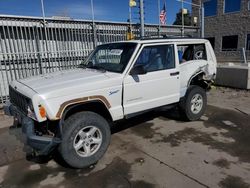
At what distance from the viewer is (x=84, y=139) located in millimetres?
3650

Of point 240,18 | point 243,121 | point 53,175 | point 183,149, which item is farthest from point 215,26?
point 53,175

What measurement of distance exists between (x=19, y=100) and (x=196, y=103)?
402 centimetres

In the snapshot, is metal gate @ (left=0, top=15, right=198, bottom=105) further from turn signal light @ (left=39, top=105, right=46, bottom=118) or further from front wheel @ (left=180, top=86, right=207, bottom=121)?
front wheel @ (left=180, top=86, right=207, bottom=121)

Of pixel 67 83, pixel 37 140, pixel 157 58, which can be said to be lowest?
pixel 37 140

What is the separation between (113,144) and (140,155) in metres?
0.72

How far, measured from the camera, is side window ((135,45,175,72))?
4.39 metres

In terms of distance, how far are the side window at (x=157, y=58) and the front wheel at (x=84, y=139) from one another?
1347 mm

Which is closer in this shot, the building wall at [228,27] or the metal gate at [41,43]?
the metal gate at [41,43]

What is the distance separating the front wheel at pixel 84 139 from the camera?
11.2ft

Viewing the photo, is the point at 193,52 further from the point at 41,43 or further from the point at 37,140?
the point at 41,43

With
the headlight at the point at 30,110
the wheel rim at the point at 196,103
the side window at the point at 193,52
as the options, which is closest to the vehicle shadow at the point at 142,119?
the wheel rim at the point at 196,103

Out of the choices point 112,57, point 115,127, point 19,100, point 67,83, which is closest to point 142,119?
point 115,127

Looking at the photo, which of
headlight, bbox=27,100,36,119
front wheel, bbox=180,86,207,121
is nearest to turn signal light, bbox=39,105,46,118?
headlight, bbox=27,100,36,119

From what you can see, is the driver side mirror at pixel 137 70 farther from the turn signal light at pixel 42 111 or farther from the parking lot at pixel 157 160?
the turn signal light at pixel 42 111
